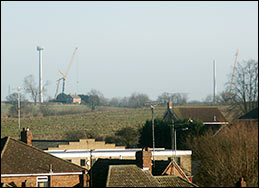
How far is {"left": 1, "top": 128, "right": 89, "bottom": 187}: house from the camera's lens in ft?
97.5

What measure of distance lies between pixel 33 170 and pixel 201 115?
52833 mm

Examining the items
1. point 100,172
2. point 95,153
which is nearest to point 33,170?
point 100,172

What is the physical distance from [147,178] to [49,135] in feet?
190

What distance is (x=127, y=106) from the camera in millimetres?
124188

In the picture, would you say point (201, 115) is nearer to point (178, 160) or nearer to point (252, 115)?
point (252, 115)

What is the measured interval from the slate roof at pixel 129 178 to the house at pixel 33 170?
1.37 m

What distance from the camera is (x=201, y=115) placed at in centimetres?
8156

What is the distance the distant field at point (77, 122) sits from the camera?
84938mm

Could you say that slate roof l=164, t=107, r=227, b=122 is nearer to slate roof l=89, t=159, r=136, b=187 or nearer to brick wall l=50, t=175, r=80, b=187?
slate roof l=89, t=159, r=136, b=187

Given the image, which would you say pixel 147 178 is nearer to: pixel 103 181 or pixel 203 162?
pixel 103 181

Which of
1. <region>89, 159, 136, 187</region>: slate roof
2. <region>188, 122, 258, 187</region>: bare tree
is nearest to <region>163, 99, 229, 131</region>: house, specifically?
<region>188, 122, 258, 187</region>: bare tree

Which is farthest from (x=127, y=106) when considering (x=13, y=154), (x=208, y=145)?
(x=13, y=154)

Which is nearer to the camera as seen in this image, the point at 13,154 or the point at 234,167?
the point at 13,154

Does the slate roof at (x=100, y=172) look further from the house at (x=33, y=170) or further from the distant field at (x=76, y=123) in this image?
the distant field at (x=76, y=123)
